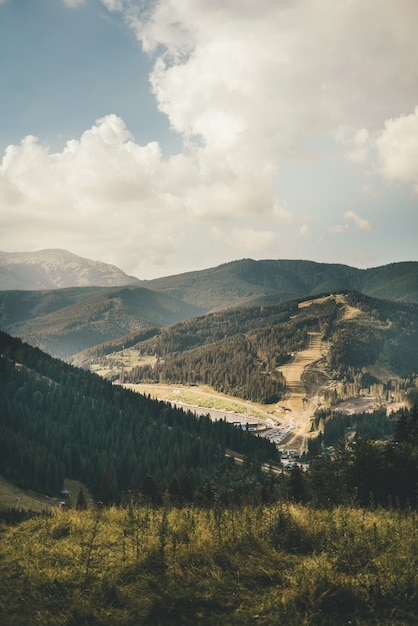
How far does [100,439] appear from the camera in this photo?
146 m

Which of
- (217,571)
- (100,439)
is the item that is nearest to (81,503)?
(217,571)

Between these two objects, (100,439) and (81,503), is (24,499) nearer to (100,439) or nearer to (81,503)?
(81,503)

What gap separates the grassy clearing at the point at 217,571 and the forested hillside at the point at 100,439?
7748 cm

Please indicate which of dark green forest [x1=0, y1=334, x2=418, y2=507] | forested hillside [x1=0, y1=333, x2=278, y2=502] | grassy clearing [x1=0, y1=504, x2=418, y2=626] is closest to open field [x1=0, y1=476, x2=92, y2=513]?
dark green forest [x1=0, y1=334, x2=418, y2=507]

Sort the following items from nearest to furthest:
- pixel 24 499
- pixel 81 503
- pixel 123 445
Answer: pixel 81 503, pixel 24 499, pixel 123 445

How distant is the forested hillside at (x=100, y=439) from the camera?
112 metres

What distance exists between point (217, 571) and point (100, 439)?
143279mm

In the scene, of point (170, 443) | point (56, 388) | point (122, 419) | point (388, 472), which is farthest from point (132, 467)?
point (388, 472)

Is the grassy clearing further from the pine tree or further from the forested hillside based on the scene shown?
the forested hillside

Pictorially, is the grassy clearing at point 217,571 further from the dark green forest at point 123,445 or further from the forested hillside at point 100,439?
the forested hillside at point 100,439

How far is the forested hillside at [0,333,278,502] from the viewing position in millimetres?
112062

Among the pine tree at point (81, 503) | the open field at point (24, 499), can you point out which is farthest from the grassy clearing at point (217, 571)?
the open field at point (24, 499)

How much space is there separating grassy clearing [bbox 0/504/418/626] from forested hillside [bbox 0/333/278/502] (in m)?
77.5

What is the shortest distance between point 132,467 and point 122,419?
4198cm
